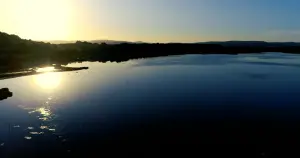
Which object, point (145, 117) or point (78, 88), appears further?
point (78, 88)

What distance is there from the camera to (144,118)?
35.4m

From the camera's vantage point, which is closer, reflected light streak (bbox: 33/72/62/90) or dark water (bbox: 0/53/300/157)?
dark water (bbox: 0/53/300/157)

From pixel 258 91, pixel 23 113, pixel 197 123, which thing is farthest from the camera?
pixel 258 91

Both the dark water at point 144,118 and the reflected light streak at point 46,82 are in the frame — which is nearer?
the dark water at point 144,118

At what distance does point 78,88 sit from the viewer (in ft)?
186

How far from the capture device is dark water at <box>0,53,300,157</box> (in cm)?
2688

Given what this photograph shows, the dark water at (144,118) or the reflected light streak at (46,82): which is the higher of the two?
the reflected light streak at (46,82)

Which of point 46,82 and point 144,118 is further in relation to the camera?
point 46,82

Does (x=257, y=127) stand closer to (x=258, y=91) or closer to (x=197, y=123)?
(x=197, y=123)

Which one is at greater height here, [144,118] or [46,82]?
[46,82]

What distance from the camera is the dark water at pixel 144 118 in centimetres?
2688

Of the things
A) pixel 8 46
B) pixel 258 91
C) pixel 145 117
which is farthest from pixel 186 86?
pixel 8 46

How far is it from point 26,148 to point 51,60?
331 feet

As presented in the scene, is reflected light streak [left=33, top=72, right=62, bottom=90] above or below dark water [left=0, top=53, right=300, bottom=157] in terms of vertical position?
above
